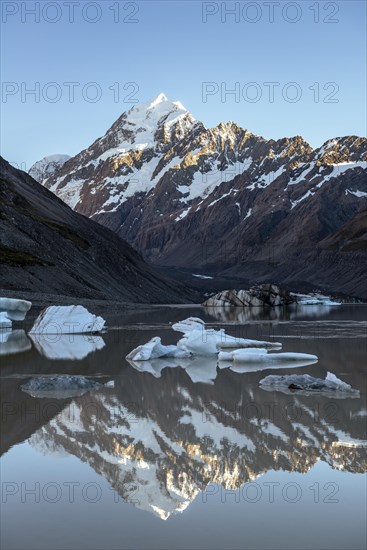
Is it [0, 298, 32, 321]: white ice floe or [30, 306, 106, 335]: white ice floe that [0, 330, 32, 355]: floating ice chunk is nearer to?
[30, 306, 106, 335]: white ice floe

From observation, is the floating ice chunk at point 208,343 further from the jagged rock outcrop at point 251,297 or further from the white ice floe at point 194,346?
the jagged rock outcrop at point 251,297

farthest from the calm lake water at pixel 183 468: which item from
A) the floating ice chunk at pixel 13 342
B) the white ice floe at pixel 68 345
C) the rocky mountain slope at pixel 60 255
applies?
the rocky mountain slope at pixel 60 255

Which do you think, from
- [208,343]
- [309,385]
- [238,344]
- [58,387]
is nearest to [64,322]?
[238,344]

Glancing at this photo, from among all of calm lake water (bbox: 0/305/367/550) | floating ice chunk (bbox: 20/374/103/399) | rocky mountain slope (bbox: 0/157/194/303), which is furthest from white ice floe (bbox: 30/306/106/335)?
rocky mountain slope (bbox: 0/157/194/303)

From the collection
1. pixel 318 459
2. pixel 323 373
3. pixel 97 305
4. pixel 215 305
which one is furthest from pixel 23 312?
pixel 215 305

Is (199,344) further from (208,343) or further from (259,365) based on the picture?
(259,365)

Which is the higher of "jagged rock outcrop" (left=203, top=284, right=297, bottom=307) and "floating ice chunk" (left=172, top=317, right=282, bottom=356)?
"jagged rock outcrop" (left=203, top=284, right=297, bottom=307)
